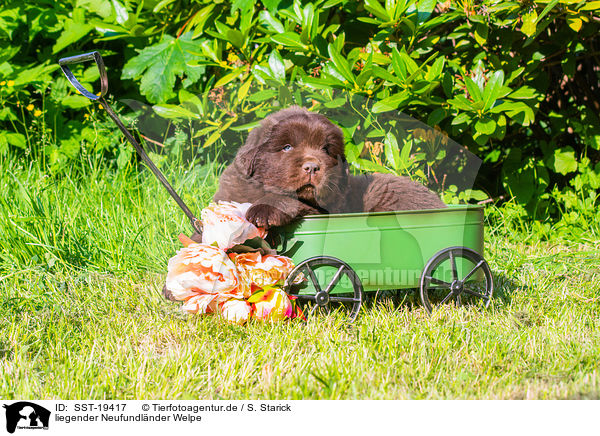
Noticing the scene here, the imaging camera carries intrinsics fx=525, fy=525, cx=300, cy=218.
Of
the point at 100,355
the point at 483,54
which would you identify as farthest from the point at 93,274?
the point at 483,54

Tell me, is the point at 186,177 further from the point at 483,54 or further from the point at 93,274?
the point at 483,54

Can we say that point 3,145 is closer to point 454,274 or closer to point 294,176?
point 294,176

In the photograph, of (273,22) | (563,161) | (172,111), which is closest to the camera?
(273,22)

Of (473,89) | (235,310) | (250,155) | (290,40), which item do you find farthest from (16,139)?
(473,89)

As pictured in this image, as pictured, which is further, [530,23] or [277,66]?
[277,66]

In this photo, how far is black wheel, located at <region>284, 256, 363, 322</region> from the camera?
77.3 inches

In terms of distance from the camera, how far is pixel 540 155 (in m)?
3.97

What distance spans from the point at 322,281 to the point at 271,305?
0.22 meters

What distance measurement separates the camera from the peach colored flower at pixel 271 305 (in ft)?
6.38

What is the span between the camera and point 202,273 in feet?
6.30

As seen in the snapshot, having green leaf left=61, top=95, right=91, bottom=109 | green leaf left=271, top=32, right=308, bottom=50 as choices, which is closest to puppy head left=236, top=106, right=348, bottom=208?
green leaf left=271, top=32, right=308, bottom=50

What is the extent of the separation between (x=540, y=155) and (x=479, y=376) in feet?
9.32

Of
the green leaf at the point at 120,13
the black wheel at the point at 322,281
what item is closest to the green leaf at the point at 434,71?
the black wheel at the point at 322,281
